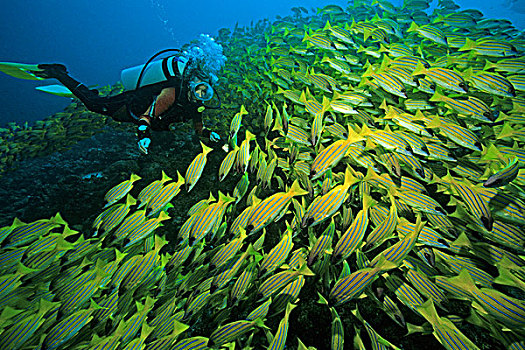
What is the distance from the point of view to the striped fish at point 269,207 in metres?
2.07

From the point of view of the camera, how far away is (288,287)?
6.88 feet

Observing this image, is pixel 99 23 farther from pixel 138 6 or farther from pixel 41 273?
pixel 41 273

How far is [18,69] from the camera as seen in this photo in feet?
16.3

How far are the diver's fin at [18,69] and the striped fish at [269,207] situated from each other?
6.14 m

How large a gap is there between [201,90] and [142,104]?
1652 millimetres

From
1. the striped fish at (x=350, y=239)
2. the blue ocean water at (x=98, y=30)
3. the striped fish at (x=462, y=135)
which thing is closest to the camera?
the striped fish at (x=350, y=239)

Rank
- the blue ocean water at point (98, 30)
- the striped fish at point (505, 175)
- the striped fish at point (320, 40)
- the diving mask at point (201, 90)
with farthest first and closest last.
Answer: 1. the blue ocean water at point (98, 30)
2. the diving mask at point (201, 90)
3. the striped fish at point (320, 40)
4. the striped fish at point (505, 175)

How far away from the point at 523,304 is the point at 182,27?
85.0 m

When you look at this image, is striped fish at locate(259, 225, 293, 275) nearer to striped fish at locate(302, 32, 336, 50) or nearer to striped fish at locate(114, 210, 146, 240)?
striped fish at locate(114, 210, 146, 240)

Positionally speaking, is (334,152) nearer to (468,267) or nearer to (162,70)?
(468,267)

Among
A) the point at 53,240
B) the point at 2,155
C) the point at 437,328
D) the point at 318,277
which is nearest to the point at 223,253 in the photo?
the point at 318,277

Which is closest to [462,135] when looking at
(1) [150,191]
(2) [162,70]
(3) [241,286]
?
(3) [241,286]

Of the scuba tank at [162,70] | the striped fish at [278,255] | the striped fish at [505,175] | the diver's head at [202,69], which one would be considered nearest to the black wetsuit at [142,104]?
the scuba tank at [162,70]

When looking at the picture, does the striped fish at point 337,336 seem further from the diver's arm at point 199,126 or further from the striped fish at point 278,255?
the diver's arm at point 199,126
